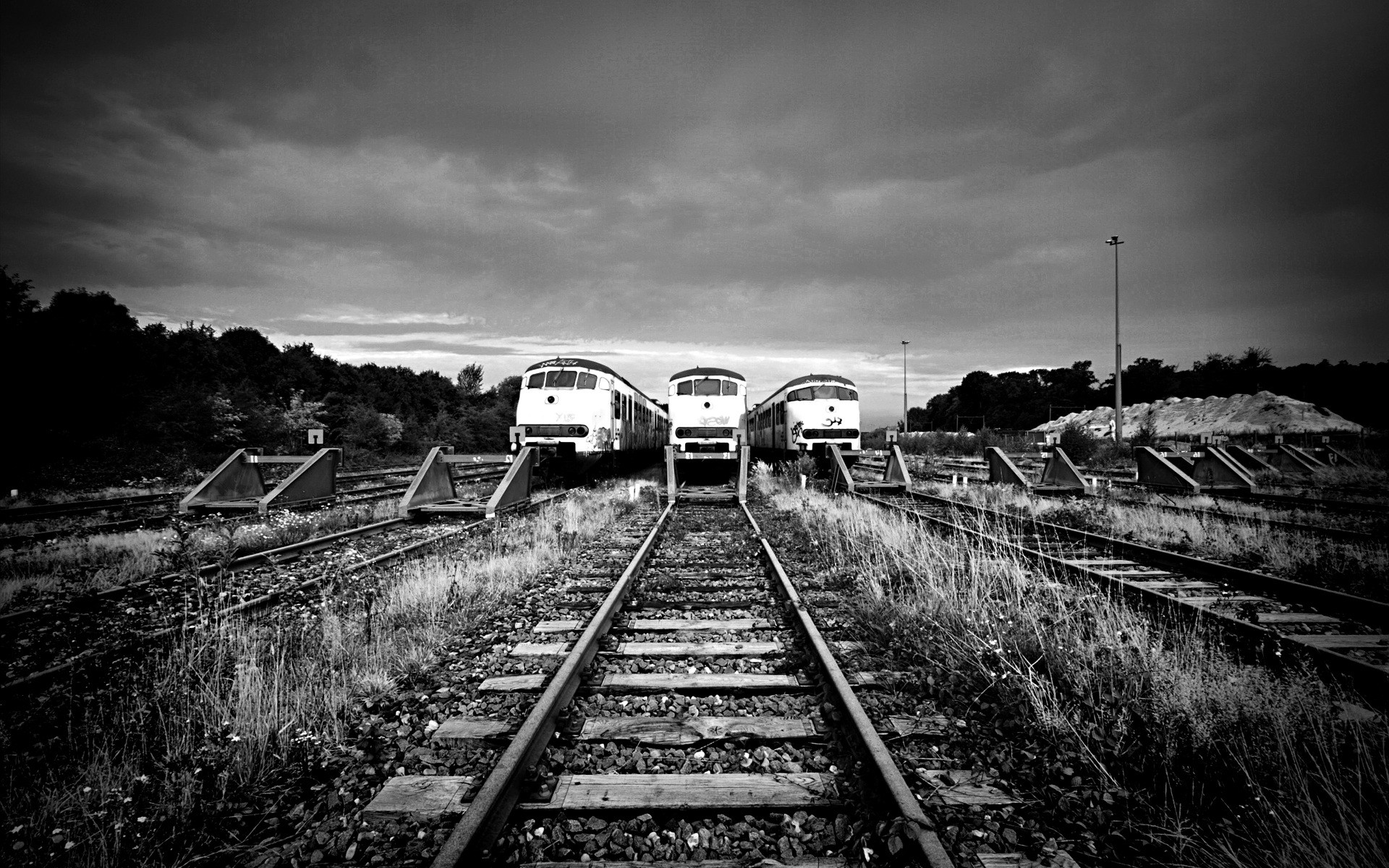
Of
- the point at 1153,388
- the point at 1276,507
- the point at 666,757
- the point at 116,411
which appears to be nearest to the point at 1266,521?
the point at 1276,507

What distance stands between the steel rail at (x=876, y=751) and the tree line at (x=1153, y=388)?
57.8 m

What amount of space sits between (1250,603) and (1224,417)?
5976 cm

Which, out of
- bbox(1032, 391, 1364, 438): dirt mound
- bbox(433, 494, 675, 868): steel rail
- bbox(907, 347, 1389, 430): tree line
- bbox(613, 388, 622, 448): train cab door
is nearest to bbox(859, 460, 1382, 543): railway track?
bbox(433, 494, 675, 868): steel rail

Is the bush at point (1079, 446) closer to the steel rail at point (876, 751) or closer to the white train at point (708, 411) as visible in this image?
the white train at point (708, 411)

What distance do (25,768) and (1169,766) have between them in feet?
16.9

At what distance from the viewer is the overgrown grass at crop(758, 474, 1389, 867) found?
2404 millimetres

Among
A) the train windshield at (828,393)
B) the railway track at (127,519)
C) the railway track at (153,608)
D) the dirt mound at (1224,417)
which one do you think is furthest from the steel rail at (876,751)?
the dirt mound at (1224,417)

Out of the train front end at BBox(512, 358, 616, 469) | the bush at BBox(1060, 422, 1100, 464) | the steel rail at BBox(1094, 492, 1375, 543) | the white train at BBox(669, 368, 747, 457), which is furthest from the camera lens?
the bush at BBox(1060, 422, 1100, 464)

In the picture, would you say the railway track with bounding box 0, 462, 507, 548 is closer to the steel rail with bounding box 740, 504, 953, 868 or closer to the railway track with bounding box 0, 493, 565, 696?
the railway track with bounding box 0, 493, 565, 696

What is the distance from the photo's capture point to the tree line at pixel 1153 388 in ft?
173

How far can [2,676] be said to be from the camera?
402cm

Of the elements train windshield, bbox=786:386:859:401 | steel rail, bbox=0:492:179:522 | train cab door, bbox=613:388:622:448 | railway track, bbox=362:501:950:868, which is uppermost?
train windshield, bbox=786:386:859:401

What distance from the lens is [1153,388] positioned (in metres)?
73.8

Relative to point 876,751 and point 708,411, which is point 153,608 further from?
point 708,411
